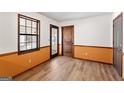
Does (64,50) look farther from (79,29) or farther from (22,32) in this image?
(22,32)

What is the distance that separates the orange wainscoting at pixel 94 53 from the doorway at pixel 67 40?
482 mm

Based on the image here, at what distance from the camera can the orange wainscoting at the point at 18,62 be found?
2.98 meters

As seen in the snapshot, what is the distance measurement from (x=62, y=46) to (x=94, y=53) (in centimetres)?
220

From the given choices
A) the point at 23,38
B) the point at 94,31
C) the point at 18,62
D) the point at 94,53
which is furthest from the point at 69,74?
the point at 94,31

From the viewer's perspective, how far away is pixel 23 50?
3811mm

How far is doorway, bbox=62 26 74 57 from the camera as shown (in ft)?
21.4

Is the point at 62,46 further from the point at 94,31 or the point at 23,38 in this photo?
the point at 23,38

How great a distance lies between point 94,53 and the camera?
5.38m

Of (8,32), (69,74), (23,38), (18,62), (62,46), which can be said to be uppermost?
(8,32)

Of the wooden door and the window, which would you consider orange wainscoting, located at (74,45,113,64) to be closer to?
the wooden door

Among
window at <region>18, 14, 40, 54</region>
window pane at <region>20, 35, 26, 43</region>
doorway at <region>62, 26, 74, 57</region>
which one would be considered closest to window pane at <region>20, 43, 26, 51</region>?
window at <region>18, 14, 40, 54</region>

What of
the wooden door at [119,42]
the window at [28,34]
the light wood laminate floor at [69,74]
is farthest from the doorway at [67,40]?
the wooden door at [119,42]

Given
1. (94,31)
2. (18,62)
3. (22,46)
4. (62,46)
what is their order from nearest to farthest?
(18,62), (22,46), (94,31), (62,46)
